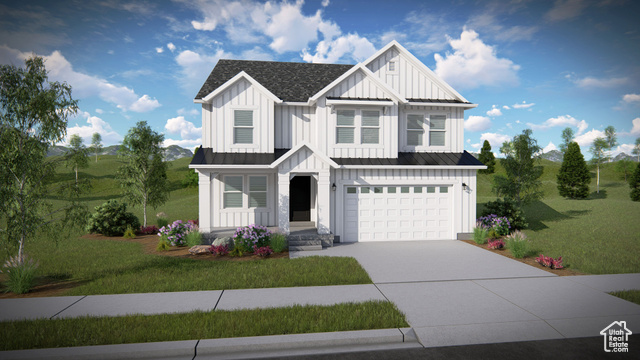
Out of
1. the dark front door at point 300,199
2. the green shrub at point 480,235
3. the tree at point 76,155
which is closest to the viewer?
the tree at point 76,155

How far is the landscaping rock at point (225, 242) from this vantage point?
40.1ft

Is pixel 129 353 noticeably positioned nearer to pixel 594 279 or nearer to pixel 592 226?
pixel 594 279

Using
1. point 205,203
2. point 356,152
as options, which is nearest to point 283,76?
point 356,152

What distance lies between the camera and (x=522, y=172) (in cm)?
1783

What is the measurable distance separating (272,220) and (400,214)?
5806 mm

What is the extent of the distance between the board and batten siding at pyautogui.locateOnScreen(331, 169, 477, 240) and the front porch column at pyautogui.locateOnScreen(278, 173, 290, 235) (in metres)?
2.07

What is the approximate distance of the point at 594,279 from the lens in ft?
28.7

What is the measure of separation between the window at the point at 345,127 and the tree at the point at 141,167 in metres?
10.3

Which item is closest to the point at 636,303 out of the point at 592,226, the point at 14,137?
the point at 592,226

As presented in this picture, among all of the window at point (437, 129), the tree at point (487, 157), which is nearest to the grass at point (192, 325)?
the window at point (437, 129)

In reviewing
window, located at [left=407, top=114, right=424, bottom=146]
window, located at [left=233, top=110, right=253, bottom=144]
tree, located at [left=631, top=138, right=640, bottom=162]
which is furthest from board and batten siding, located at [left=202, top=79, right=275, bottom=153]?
tree, located at [left=631, top=138, right=640, bottom=162]

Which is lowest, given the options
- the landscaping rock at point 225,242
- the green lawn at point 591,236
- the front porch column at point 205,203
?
the green lawn at point 591,236

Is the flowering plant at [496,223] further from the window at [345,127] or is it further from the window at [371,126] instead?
the window at [345,127]

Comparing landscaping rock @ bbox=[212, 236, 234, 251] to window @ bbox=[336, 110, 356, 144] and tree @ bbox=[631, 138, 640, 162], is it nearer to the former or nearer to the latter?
window @ bbox=[336, 110, 356, 144]
